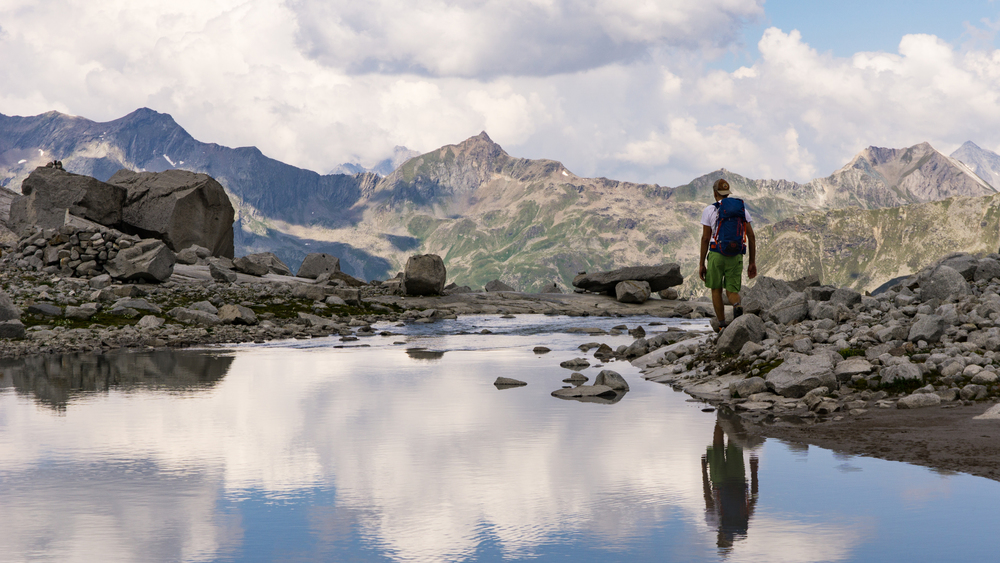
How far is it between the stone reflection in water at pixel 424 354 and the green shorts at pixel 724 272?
1095cm

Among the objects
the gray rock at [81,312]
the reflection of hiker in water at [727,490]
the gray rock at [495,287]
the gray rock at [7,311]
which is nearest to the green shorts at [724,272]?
the reflection of hiker in water at [727,490]

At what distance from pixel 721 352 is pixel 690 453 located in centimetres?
891

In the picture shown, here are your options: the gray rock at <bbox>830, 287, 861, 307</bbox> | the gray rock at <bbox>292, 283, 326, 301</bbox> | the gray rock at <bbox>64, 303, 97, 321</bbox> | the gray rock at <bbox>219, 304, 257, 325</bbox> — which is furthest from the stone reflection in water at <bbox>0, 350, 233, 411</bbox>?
the gray rock at <bbox>292, 283, 326, 301</bbox>

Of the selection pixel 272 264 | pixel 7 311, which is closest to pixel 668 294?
pixel 272 264

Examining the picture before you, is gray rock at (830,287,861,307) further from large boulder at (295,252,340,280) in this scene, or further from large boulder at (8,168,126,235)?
large boulder at (8,168,126,235)

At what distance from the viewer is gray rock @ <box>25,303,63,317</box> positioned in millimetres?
36594

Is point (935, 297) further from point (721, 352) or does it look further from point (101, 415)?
point (101, 415)

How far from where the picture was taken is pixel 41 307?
36.8 metres

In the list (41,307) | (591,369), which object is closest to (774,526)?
(591,369)

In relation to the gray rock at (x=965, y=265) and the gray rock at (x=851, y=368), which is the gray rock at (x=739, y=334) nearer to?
the gray rock at (x=851, y=368)

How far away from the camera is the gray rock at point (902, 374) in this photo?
15466 mm

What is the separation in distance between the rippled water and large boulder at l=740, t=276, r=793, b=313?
8.48 meters

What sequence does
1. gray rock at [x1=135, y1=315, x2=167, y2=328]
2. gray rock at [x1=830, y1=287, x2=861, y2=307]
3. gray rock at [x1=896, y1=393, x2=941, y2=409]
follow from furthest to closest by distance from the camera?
gray rock at [x1=135, y1=315, x2=167, y2=328], gray rock at [x1=830, y1=287, x2=861, y2=307], gray rock at [x1=896, y1=393, x2=941, y2=409]

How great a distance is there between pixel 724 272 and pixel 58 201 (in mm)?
64728
